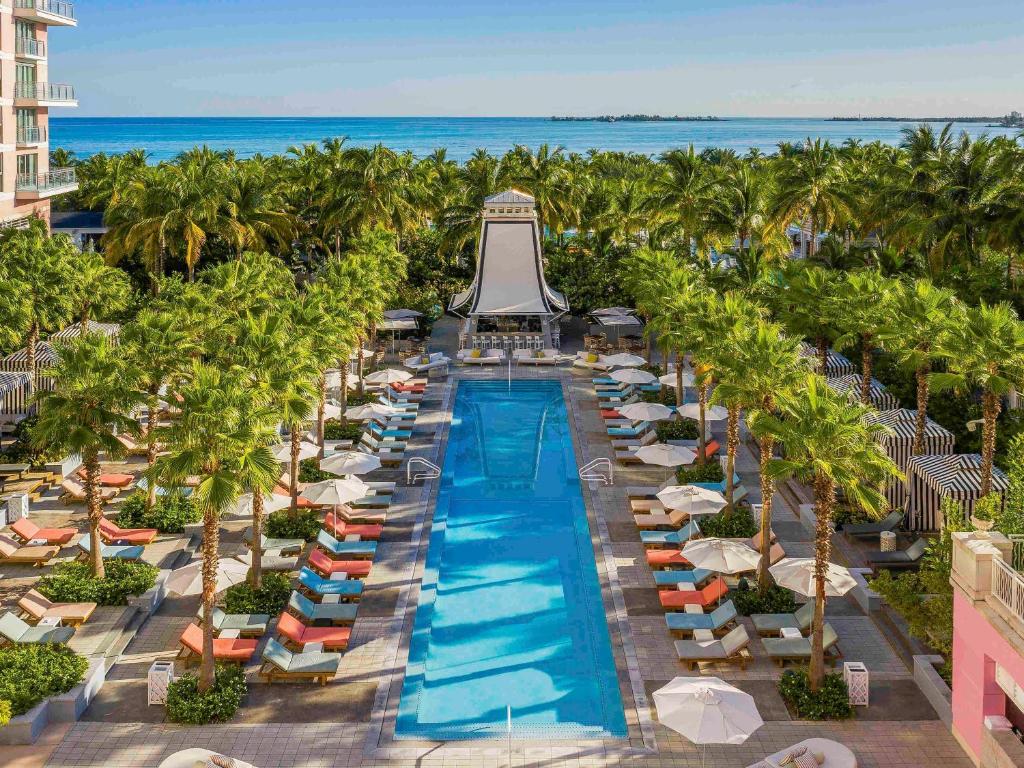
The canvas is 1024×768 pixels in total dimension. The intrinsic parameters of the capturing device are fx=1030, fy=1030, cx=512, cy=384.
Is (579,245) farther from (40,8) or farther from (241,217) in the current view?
(40,8)

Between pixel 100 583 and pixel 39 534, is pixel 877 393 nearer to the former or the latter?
pixel 100 583

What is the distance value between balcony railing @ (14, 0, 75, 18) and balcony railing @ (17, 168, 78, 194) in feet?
23.9

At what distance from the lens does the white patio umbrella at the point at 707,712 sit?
48.5 ft

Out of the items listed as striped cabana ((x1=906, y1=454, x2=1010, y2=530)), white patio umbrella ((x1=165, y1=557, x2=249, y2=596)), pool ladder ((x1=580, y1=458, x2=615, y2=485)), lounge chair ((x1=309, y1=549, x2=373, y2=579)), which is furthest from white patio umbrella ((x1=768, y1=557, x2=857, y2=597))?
white patio umbrella ((x1=165, y1=557, x2=249, y2=596))

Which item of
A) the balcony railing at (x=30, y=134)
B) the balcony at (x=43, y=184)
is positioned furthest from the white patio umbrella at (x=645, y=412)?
the balcony railing at (x=30, y=134)

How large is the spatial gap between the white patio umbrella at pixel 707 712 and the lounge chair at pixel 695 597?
503 cm

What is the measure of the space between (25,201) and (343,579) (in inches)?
1289

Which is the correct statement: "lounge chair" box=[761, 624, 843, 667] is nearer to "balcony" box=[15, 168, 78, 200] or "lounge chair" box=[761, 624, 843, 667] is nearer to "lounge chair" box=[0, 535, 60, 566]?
"lounge chair" box=[0, 535, 60, 566]

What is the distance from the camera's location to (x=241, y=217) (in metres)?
49.8

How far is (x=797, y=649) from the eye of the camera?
18.7 m

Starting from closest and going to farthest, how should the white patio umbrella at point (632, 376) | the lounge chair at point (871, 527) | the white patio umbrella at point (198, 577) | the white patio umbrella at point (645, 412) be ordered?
the white patio umbrella at point (198, 577)
the lounge chair at point (871, 527)
the white patio umbrella at point (645, 412)
the white patio umbrella at point (632, 376)

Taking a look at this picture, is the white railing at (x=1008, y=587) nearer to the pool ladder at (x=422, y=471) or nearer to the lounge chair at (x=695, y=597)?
the lounge chair at (x=695, y=597)

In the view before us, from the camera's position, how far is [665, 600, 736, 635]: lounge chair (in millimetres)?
19797

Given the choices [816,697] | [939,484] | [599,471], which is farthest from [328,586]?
[939,484]
